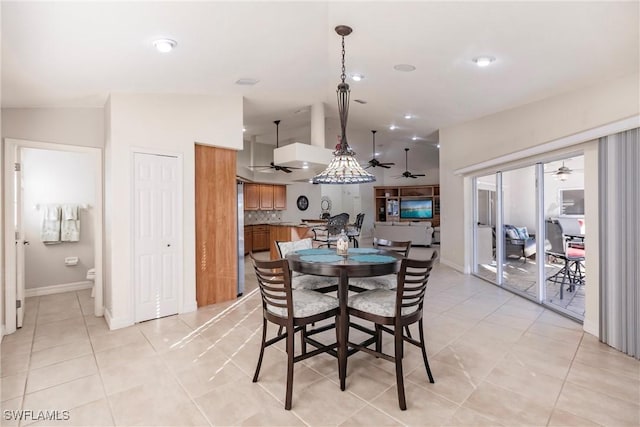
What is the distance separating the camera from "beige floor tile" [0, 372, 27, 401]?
2240 millimetres

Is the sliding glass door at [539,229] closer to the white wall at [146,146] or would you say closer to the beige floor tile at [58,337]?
the white wall at [146,146]

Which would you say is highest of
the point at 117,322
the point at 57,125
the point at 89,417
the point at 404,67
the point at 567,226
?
the point at 404,67

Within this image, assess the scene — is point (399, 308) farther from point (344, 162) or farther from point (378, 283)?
point (344, 162)

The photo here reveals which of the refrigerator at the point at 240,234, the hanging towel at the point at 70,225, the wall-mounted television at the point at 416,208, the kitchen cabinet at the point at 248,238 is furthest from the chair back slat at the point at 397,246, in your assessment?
the wall-mounted television at the point at 416,208

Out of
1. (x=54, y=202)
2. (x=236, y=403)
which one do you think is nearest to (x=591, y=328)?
(x=236, y=403)

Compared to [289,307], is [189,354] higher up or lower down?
lower down

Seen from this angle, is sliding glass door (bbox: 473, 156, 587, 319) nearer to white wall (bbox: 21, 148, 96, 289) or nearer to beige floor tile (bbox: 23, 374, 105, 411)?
beige floor tile (bbox: 23, 374, 105, 411)

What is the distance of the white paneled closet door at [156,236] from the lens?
11.9 ft

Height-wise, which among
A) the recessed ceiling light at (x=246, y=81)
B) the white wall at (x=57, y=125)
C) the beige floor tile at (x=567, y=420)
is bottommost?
the beige floor tile at (x=567, y=420)

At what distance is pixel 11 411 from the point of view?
2066 millimetres

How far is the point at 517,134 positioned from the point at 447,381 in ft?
11.3

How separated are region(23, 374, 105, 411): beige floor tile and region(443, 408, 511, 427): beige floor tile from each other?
7.65 feet

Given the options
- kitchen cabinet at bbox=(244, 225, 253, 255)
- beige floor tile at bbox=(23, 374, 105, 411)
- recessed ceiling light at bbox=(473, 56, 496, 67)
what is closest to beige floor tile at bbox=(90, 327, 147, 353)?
beige floor tile at bbox=(23, 374, 105, 411)

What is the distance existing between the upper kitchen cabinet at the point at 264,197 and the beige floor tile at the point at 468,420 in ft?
25.6
